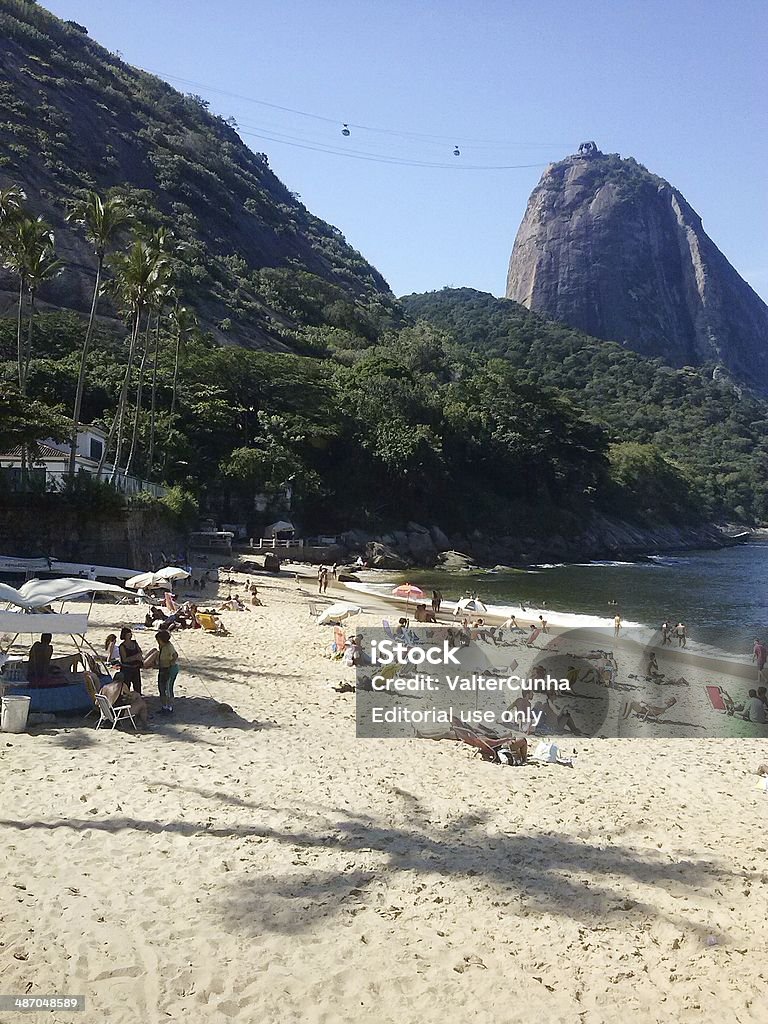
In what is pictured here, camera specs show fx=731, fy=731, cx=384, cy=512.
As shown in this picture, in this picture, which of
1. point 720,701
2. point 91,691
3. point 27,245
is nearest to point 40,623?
point 91,691

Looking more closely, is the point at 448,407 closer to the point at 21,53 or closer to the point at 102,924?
the point at 102,924

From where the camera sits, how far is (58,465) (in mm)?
33469

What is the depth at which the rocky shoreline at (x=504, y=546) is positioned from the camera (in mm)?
49391

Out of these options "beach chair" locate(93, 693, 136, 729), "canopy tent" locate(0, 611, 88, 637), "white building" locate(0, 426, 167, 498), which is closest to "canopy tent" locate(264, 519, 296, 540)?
"white building" locate(0, 426, 167, 498)

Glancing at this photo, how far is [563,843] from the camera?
7.63 meters

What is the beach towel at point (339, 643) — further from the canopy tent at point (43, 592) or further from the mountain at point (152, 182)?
the mountain at point (152, 182)

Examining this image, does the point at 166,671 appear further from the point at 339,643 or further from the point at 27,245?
the point at 27,245

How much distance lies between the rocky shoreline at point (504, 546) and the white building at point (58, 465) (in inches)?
580

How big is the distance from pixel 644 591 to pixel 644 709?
26.3 meters

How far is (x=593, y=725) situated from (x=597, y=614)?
→ 61.0 feet

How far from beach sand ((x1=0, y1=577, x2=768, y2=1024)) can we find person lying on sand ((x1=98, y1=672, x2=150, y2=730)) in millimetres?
329

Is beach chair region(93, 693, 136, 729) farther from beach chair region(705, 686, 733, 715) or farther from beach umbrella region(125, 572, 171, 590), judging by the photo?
beach chair region(705, 686, 733, 715)

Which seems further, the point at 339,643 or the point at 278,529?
the point at 278,529

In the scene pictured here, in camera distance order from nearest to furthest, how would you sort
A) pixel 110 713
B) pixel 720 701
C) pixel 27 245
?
pixel 110 713, pixel 720 701, pixel 27 245
